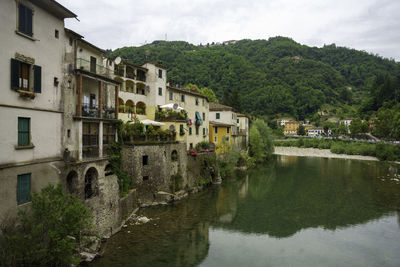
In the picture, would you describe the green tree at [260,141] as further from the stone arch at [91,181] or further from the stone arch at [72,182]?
the stone arch at [72,182]

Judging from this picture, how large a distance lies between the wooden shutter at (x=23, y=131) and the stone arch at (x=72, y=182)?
3.84m

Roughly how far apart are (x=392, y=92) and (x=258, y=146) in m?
87.6

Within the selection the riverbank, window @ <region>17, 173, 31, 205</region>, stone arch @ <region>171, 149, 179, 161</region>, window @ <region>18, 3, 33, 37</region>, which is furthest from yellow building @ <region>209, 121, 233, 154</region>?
the riverbank

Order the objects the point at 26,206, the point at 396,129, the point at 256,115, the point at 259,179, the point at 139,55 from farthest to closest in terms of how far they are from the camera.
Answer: the point at 256,115, the point at 139,55, the point at 396,129, the point at 259,179, the point at 26,206

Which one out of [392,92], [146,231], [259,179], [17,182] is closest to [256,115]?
[392,92]

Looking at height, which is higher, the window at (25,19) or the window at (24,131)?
the window at (25,19)

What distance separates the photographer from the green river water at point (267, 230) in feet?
55.0

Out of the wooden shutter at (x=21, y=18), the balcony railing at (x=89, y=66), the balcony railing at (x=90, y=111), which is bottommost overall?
the balcony railing at (x=90, y=111)

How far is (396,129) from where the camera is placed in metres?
73.6

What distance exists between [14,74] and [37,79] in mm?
1479

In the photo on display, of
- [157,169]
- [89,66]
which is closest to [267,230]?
[157,169]

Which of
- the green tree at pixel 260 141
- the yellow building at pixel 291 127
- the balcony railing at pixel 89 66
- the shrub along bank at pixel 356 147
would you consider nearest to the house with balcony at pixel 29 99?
the balcony railing at pixel 89 66

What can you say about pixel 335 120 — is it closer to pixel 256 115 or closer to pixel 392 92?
pixel 392 92

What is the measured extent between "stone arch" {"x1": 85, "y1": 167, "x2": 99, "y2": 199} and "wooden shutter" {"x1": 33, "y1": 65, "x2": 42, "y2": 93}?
643 centimetres
